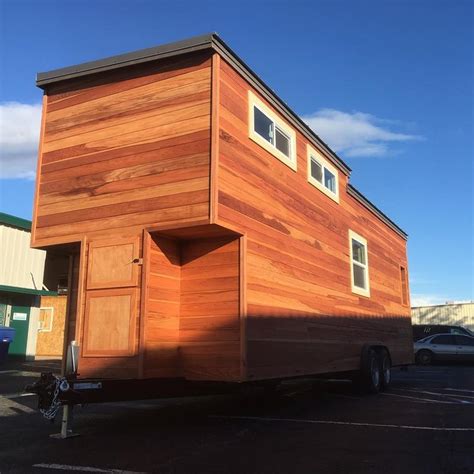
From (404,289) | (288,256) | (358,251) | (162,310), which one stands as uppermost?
(358,251)

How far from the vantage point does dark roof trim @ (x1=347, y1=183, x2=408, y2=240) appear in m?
12.2

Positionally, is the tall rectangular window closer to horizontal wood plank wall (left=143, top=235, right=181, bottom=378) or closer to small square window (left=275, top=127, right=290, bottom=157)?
small square window (left=275, top=127, right=290, bottom=157)

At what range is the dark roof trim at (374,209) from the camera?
12.2 meters

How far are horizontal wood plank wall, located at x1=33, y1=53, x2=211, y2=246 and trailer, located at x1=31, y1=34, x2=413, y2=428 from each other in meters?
0.02

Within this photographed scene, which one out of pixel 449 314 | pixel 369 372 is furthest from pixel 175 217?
pixel 449 314

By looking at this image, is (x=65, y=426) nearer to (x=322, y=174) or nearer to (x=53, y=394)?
(x=53, y=394)

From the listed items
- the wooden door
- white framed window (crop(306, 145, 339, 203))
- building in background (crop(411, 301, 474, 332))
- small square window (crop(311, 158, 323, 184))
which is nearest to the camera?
the wooden door

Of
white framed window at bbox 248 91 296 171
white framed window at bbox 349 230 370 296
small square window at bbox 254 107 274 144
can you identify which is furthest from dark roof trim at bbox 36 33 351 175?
white framed window at bbox 349 230 370 296

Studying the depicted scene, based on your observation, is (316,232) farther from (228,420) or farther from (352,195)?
(228,420)

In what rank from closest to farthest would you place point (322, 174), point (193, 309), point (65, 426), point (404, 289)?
1. point (65, 426)
2. point (193, 309)
3. point (322, 174)
4. point (404, 289)

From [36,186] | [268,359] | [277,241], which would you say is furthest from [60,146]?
[268,359]

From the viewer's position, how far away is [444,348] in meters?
23.5

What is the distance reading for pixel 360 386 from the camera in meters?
11.9

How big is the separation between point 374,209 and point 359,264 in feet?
7.26
